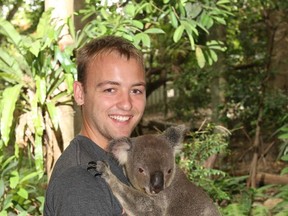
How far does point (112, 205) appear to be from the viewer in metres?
1.69

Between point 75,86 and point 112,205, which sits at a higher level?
point 75,86

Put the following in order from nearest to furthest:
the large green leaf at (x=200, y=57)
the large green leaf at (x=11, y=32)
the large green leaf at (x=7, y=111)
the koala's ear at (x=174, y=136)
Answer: the koala's ear at (x=174, y=136), the large green leaf at (x=7, y=111), the large green leaf at (x=11, y=32), the large green leaf at (x=200, y=57)

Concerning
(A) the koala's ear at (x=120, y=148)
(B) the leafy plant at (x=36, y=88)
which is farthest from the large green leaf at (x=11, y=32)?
(A) the koala's ear at (x=120, y=148)

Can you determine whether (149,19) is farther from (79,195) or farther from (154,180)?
(79,195)

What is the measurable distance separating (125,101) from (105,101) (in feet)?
0.25

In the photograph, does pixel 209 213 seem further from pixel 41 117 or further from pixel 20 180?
pixel 20 180

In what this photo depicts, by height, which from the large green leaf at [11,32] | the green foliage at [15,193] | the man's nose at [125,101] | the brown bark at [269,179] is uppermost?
the large green leaf at [11,32]

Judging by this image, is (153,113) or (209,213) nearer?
(209,213)

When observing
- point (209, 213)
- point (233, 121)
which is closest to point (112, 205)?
point (209, 213)

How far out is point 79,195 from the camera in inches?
61.2

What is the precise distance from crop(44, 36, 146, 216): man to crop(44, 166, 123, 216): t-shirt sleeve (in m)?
0.01

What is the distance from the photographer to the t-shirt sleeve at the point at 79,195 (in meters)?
1.54

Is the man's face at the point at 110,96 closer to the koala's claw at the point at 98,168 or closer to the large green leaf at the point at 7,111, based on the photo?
the koala's claw at the point at 98,168

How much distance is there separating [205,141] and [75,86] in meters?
2.47
